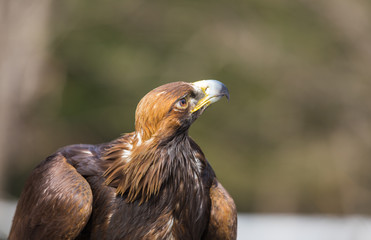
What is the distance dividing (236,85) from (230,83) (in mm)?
168

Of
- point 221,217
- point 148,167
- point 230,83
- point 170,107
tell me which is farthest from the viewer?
point 230,83

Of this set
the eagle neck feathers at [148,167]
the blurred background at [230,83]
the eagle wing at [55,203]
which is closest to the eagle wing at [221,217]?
the eagle neck feathers at [148,167]

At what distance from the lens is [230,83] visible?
12.1m

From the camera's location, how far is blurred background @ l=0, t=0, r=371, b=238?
1045 cm

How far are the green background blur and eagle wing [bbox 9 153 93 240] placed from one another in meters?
6.72

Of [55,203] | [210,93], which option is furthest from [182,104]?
[55,203]

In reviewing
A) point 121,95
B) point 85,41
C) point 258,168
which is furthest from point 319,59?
point 85,41

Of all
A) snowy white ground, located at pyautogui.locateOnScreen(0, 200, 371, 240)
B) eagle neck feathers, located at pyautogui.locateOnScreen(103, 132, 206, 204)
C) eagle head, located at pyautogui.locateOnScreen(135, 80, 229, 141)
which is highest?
eagle head, located at pyautogui.locateOnScreen(135, 80, 229, 141)

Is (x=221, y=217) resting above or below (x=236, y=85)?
below

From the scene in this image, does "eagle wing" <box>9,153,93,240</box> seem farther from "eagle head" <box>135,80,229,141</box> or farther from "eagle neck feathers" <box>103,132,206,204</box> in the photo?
"eagle head" <box>135,80,229,141</box>

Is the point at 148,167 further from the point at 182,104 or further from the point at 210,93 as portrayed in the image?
the point at 210,93

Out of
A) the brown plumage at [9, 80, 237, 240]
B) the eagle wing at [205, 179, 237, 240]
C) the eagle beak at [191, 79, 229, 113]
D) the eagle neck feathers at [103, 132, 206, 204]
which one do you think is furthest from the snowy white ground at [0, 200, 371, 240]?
the eagle beak at [191, 79, 229, 113]

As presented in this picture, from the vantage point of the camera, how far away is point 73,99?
12836 millimetres

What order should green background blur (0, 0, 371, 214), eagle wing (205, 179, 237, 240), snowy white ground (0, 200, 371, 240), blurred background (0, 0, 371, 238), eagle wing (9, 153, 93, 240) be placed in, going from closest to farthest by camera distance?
eagle wing (9, 153, 93, 240) → eagle wing (205, 179, 237, 240) → snowy white ground (0, 200, 371, 240) → blurred background (0, 0, 371, 238) → green background blur (0, 0, 371, 214)
